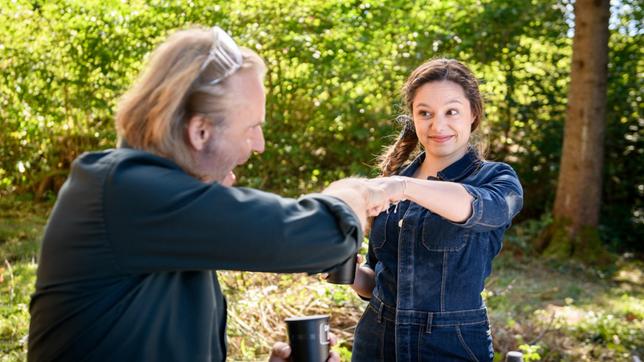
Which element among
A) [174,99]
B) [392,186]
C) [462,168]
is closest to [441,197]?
[392,186]

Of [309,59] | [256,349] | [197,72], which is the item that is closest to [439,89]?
[197,72]

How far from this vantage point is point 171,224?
1825 millimetres

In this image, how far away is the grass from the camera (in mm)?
5305

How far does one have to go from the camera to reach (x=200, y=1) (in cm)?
926

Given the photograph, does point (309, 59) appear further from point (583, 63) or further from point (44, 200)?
point (44, 200)

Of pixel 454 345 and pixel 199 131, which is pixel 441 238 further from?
pixel 199 131

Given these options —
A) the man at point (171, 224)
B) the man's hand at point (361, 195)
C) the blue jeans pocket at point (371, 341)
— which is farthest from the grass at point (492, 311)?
the man at point (171, 224)

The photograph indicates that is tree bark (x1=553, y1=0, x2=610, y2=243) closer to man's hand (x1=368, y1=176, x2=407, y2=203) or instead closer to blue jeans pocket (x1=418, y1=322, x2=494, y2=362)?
blue jeans pocket (x1=418, y1=322, x2=494, y2=362)

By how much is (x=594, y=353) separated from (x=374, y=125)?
4.71 meters

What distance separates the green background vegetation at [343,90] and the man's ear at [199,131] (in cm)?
588

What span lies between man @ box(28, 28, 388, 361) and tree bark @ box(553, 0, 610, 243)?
7687 millimetres

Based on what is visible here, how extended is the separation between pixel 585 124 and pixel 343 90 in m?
2.70

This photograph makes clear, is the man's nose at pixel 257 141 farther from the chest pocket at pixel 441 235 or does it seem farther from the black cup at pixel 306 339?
the chest pocket at pixel 441 235

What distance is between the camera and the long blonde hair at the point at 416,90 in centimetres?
324
